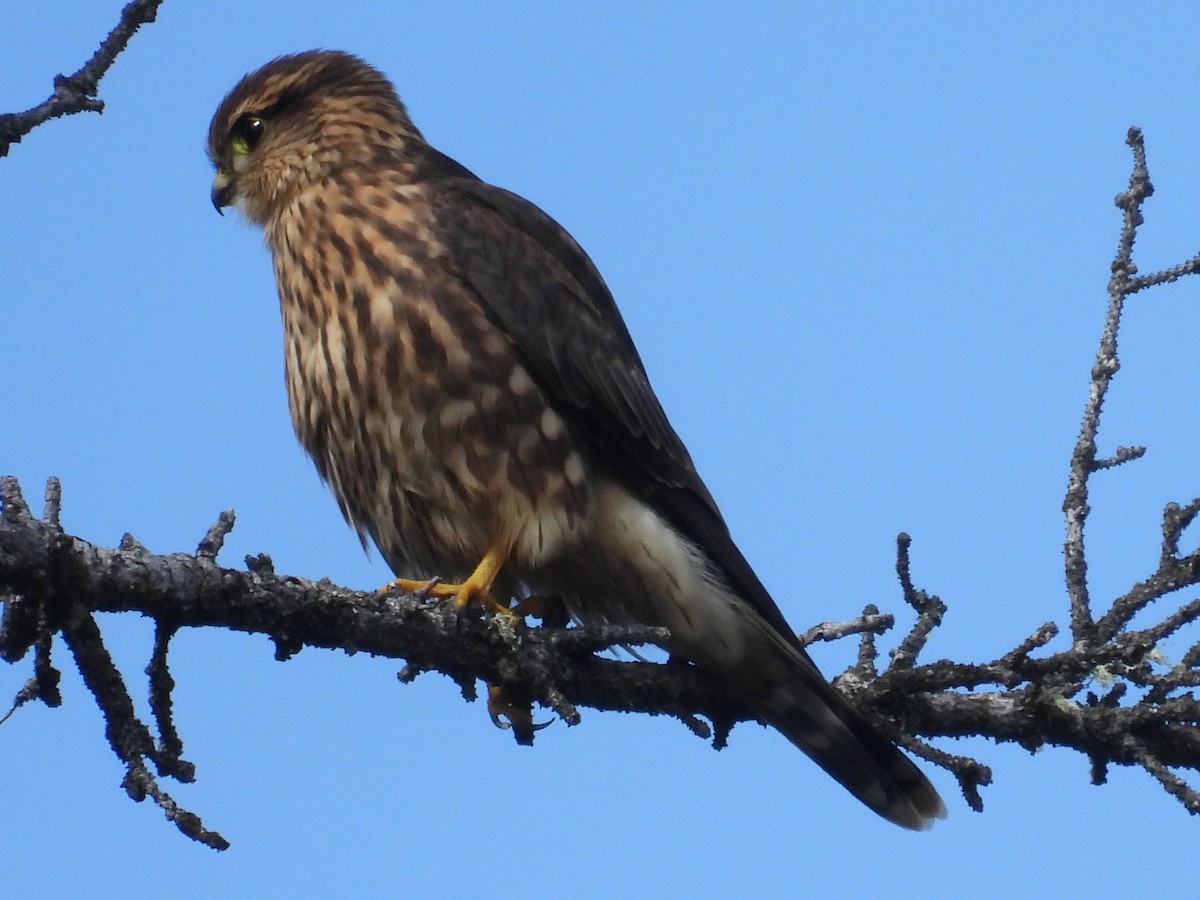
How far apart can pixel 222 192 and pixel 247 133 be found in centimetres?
19

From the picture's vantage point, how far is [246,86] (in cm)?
448

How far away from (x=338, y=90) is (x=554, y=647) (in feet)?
6.80

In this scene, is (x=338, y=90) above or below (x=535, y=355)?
above

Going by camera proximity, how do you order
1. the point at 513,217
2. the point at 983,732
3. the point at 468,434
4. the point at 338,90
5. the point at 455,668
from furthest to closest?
the point at 338,90
the point at 513,217
the point at 468,434
the point at 983,732
the point at 455,668

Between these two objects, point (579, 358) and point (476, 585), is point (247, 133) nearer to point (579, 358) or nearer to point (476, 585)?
point (579, 358)

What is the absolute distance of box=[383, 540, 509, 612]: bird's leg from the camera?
10.6 feet

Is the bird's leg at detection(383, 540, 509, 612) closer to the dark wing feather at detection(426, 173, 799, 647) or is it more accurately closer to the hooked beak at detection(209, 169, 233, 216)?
the dark wing feather at detection(426, 173, 799, 647)

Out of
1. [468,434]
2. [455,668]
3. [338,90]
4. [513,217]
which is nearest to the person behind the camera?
[455,668]

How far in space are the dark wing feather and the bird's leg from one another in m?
0.37

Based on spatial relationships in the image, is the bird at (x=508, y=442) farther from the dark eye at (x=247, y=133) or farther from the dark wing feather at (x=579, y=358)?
the dark eye at (x=247, y=133)

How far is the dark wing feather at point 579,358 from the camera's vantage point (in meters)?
3.65

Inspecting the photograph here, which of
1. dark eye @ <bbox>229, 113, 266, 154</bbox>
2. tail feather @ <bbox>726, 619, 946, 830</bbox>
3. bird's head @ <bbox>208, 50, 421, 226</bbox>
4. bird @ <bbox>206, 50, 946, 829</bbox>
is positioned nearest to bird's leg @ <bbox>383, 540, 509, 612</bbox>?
bird @ <bbox>206, 50, 946, 829</bbox>

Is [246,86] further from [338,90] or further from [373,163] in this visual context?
[373,163]

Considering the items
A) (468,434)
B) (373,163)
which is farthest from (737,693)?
(373,163)
